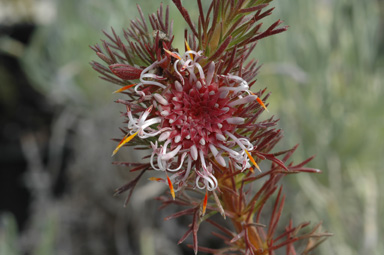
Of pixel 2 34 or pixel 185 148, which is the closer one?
pixel 185 148

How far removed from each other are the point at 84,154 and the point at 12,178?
1.37 feet

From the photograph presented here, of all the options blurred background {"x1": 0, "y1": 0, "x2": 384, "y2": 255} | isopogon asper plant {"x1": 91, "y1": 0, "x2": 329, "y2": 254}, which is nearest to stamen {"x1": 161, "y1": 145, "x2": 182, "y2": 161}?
isopogon asper plant {"x1": 91, "y1": 0, "x2": 329, "y2": 254}

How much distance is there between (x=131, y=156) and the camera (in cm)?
132

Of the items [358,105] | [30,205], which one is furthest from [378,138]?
[30,205]

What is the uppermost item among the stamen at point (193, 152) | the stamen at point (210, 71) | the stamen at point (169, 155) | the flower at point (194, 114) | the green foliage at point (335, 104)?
the green foliage at point (335, 104)

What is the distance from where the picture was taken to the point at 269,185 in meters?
0.32

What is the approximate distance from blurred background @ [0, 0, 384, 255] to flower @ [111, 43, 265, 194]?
0.61m

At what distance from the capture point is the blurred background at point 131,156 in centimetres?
107

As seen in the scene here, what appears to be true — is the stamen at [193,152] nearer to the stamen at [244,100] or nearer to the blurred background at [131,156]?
the stamen at [244,100]

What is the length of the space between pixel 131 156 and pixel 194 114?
1.08 metres

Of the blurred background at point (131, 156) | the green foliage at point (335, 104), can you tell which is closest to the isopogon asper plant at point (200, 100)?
the blurred background at point (131, 156)

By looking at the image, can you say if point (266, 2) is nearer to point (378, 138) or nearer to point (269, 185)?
point (269, 185)

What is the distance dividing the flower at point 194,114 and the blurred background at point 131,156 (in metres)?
0.61

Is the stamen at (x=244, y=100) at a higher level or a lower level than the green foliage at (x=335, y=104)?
lower
